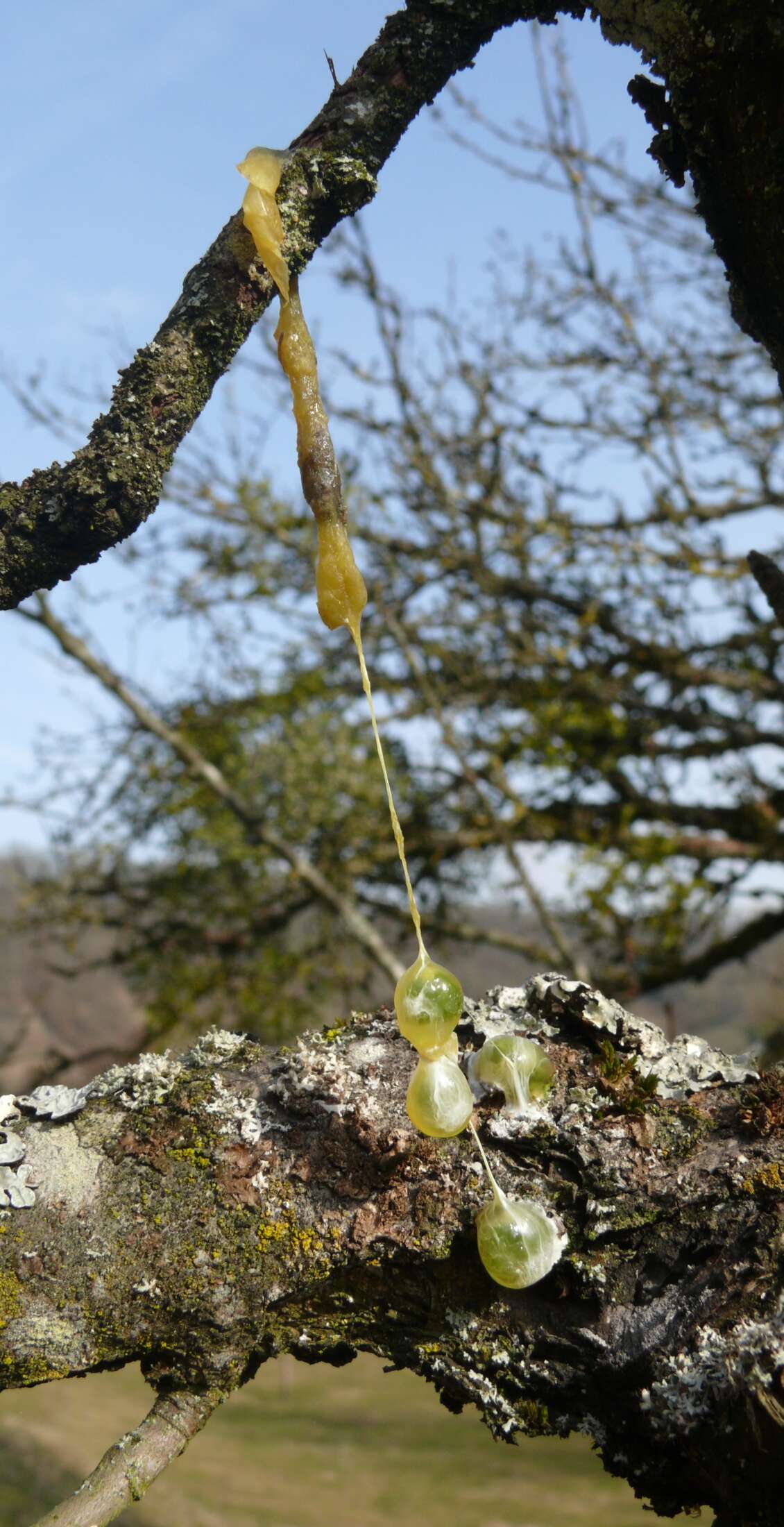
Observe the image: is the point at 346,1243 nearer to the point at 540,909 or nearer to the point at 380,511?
the point at 540,909

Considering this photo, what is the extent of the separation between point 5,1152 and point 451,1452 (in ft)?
13.4

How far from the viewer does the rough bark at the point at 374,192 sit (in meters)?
1.01

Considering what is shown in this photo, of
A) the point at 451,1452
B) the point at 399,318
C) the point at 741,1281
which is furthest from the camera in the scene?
the point at 451,1452

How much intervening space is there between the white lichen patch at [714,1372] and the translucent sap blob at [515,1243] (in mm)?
119

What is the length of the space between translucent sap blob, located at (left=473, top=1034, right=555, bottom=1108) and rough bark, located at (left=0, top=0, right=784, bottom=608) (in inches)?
22.7

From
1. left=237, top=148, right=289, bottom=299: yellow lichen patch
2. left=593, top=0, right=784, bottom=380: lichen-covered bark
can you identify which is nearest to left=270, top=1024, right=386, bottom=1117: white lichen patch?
left=237, top=148, right=289, bottom=299: yellow lichen patch

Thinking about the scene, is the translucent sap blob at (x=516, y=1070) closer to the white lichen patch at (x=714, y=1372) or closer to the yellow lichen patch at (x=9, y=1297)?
the white lichen patch at (x=714, y=1372)

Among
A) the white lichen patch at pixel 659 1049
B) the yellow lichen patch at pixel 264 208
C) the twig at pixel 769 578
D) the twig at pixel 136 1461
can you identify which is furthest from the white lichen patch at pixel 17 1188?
the twig at pixel 769 578

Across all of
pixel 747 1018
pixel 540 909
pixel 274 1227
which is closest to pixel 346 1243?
pixel 274 1227

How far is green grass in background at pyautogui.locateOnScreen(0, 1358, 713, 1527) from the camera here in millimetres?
3508

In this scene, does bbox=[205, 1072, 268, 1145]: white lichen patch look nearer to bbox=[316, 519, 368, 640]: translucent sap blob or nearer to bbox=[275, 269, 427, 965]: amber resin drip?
bbox=[275, 269, 427, 965]: amber resin drip

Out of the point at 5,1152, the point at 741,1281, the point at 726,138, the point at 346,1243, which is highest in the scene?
the point at 726,138

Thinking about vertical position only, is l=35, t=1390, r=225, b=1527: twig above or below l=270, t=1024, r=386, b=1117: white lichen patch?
below

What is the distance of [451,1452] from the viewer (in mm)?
4266
